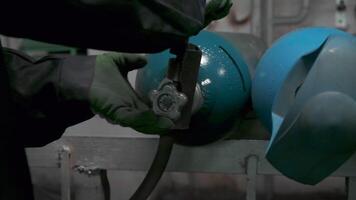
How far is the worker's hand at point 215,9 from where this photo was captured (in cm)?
87

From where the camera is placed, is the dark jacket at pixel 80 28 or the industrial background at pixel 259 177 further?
the industrial background at pixel 259 177

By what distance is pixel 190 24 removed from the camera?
0.61 meters

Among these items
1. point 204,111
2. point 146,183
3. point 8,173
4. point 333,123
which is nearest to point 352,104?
point 333,123

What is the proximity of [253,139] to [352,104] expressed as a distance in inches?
15.4

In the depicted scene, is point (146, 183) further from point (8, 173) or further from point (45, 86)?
point (8, 173)

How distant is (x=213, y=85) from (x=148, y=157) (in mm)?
271

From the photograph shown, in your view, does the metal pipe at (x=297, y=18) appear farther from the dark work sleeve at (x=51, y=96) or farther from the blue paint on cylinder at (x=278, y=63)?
the dark work sleeve at (x=51, y=96)

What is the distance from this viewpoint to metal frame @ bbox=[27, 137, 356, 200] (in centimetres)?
140

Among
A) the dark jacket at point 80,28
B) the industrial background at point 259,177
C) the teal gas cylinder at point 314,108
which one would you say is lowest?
the industrial background at point 259,177

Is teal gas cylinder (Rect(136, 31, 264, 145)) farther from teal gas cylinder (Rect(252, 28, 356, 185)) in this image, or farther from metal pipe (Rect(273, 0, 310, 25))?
metal pipe (Rect(273, 0, 310, 25))

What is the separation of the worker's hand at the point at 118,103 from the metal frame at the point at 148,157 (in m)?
0.59

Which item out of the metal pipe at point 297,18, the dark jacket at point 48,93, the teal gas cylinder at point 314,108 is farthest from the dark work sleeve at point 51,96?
the metal pipe at point 297,18

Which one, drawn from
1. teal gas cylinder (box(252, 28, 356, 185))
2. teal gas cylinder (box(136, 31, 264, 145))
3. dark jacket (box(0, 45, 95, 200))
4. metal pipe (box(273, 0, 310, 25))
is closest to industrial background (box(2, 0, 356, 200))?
metal pipe (box(273, 0, 310, 25))

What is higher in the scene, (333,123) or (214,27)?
(333,123)
